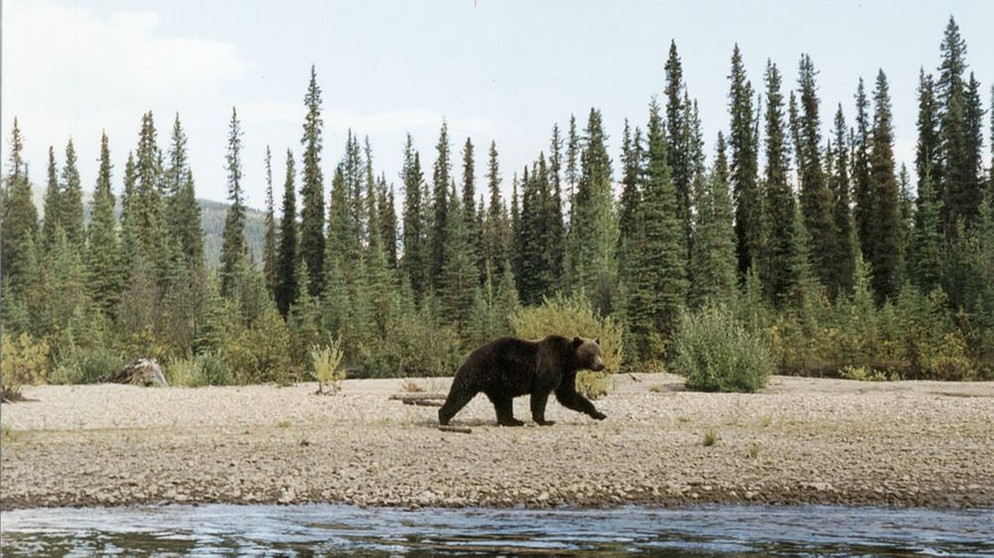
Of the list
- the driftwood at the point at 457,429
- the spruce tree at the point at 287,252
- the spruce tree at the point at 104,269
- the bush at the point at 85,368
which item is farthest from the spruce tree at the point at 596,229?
the spruce tree at the point at 104,269

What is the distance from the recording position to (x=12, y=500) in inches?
375

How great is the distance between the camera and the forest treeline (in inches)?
1264

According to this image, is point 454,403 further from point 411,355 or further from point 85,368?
point 411,355

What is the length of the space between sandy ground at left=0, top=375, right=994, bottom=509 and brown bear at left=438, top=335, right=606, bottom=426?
449mm

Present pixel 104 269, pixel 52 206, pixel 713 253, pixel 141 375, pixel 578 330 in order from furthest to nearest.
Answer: pixel 52 206
pixel 104 269
pixel 713 253
pixel 141 375
pixel 578 330

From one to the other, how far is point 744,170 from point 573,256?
11147 millimetres

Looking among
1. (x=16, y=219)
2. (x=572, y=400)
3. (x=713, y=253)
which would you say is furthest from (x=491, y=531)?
(x=16, y=219)

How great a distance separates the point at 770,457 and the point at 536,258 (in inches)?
2269

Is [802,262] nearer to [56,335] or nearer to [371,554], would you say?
[56,335]

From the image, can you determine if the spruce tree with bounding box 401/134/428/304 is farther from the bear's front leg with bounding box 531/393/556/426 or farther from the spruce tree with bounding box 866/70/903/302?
the bear's front leg with bounding box 531/393/556/426

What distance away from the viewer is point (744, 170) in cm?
5969

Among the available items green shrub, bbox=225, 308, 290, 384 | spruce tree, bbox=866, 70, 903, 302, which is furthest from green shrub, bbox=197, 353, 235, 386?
spruce tree, bbox=866, 70, 903, 302

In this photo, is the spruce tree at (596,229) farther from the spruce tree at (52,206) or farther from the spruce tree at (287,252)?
the spruce tree at (52,206)

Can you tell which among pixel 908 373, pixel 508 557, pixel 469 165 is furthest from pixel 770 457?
pixel 469 165
